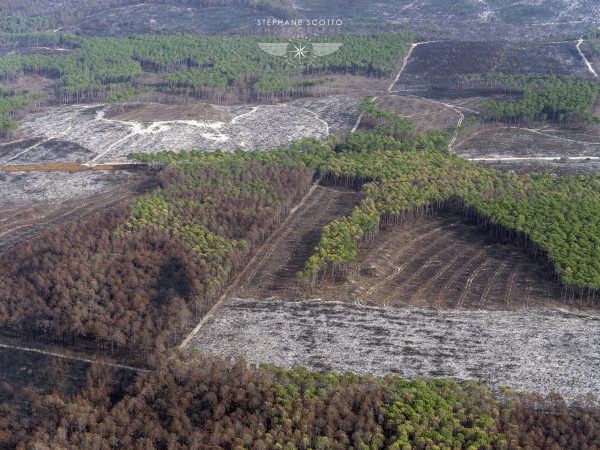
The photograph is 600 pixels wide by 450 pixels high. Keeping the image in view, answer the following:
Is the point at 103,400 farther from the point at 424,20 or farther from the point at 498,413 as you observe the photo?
the point at 424,20

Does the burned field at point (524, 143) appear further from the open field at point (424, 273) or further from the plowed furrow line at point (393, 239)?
the open field at point (424, 273)

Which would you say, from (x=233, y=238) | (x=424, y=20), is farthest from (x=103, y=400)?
(x=424, y=20)

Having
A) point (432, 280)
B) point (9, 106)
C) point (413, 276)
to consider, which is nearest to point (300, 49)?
point (9, 106)

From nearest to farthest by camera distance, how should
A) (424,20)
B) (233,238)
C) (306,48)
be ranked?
(233,238) < (306,48) < (424,20)

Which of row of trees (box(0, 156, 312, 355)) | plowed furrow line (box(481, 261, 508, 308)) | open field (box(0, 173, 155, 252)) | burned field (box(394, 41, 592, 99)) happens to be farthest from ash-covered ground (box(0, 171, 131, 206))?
burned field (box(394, 41, 592, 99))

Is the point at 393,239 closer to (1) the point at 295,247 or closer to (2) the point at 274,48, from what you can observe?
(1) the point at 295,247

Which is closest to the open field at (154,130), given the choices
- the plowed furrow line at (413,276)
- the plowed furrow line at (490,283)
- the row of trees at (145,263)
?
the row of trees at (145,263)
